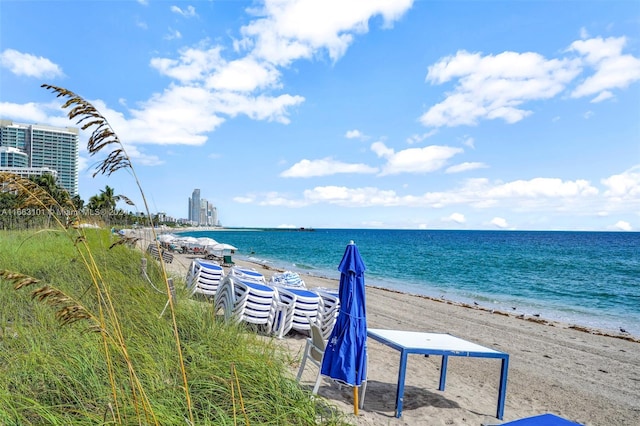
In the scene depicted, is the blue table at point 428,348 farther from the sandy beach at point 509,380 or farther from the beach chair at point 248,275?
the beach chair at point 248,275

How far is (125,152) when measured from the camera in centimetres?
161

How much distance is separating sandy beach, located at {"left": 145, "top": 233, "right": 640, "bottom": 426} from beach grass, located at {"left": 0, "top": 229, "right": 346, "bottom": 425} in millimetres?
1220

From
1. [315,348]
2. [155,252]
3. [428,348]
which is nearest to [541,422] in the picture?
[428,348]

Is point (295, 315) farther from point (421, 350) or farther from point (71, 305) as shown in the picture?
point (71, 305)

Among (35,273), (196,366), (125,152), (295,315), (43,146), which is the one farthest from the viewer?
(43,146)

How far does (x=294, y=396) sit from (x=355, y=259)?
63.8 inches

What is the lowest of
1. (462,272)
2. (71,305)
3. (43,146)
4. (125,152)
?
(462,272)

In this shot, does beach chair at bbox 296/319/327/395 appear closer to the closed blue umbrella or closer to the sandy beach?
the closed blue umbrella

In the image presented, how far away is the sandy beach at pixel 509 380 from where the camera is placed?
427 cm

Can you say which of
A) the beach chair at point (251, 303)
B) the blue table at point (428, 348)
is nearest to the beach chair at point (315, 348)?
the blue table at point (428, 348)

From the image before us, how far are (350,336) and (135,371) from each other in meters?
1.88

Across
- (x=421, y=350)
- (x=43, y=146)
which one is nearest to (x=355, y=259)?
(x=421, y=350)

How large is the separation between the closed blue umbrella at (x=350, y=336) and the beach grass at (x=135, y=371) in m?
0.63

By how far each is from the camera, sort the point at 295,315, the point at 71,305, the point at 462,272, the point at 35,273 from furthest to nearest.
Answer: the point at 462,272 → the point at 295,315 → the point at 35,273 → the point at 71,305
